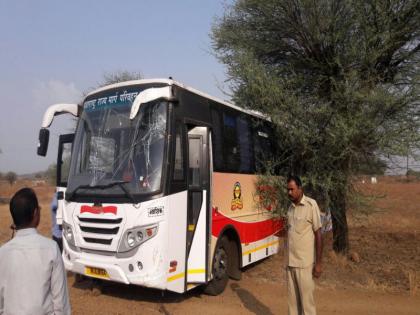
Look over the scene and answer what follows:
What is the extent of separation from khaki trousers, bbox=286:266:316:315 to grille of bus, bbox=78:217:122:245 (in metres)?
2.68

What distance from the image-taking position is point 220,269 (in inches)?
319

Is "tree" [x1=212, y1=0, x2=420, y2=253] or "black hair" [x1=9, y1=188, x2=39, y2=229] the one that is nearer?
"black hair" [x1=9, y1=188, x2=39, y2=229]

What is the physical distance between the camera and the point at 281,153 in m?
10.0

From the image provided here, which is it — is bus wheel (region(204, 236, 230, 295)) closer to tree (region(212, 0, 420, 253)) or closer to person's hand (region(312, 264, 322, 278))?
tree (region(212, 0, 420, 253))

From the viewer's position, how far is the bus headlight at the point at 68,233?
23.6ft

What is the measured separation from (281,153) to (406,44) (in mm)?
3708

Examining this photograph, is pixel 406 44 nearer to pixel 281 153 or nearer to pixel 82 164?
pixel 281 153

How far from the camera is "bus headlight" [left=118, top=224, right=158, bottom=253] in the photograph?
255 inches

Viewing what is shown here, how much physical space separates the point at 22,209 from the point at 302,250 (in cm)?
345

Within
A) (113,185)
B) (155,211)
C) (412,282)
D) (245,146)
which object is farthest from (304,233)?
(245,146)

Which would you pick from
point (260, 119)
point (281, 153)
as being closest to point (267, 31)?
point (260, 119)

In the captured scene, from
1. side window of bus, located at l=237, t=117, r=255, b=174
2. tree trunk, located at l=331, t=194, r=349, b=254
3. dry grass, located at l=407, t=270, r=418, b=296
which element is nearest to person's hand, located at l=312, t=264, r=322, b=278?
dry grass, located at l=407, t=270, r=418, b=296

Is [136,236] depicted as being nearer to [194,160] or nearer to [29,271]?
[194,160]

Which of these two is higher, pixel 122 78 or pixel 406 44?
pixel 122 78
